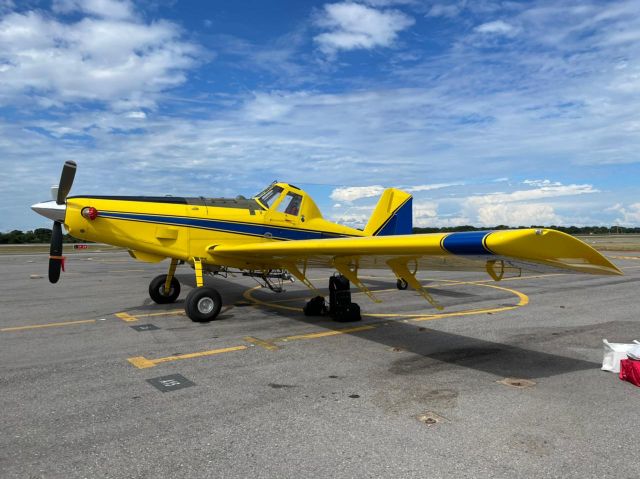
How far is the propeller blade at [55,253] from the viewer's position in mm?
8781

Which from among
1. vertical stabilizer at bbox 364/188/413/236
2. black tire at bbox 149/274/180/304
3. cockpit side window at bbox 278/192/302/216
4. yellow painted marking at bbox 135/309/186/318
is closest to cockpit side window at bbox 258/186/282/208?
cockpit side window at bbox 278/192/302/216

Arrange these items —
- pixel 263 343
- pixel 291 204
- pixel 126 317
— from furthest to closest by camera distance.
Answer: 1. pixel 291 204
2. pixel 126 317
3. pixel 263 343

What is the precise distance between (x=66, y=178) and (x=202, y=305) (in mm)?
3589

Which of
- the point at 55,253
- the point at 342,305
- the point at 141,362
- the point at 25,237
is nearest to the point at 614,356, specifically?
the point at 342,305

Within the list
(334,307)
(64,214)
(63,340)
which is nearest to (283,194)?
(334,307)

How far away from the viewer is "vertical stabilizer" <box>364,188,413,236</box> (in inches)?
512

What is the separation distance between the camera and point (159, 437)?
3711mm

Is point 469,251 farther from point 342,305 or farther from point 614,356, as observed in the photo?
point 342,305

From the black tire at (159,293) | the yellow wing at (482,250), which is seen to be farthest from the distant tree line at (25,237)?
the yellow wing at (482,250)

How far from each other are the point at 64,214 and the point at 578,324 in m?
10.3

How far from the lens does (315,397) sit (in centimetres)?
463

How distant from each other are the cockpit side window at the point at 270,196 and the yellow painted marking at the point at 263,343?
3878 millimetres

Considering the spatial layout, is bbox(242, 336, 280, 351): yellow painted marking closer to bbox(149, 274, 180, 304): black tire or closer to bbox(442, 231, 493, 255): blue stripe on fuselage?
bbox(442, 231, 493, 255): blue stripe on fuselage

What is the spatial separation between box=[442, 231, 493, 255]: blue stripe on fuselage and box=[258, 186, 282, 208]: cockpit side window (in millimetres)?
6152
